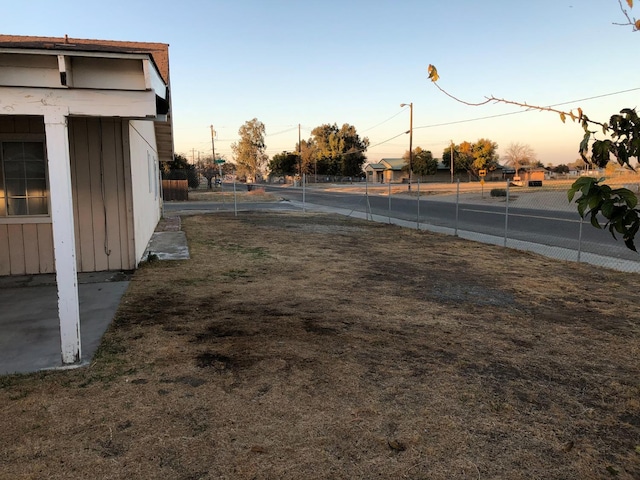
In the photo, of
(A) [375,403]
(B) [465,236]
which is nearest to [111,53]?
(A) [375,403]

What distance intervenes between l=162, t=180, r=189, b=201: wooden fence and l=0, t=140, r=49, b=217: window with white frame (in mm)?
30129

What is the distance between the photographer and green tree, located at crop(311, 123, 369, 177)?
95.9 meters

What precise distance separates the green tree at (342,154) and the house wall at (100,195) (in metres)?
88.4

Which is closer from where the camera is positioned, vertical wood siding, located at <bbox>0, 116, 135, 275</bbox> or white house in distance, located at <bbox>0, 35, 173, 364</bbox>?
white house in distance, located at <bbox>0, 35, 173, 364</bbox>

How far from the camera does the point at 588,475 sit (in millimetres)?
2729

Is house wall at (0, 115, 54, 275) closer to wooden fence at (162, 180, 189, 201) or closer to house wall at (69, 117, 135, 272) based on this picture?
house wall at (69, 117, 135, 272)

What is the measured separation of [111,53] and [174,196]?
114ft

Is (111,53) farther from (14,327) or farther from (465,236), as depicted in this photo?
(465,236)

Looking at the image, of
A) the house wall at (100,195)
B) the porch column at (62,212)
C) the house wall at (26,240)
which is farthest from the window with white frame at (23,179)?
the porch column at (62,212)

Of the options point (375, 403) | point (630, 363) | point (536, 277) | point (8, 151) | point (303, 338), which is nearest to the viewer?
point (375, 403)

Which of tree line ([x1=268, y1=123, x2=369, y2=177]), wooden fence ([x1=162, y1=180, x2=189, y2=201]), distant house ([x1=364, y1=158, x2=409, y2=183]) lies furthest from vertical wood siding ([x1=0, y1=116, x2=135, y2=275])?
tree line ([x1=268, y1=123, x2=369, y2=177])

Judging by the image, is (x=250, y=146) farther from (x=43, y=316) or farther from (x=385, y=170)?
(x=43, y=316)

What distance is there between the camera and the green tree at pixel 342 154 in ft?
315

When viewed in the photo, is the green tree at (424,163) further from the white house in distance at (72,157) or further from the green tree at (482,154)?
the white house in distance at (72,157)
